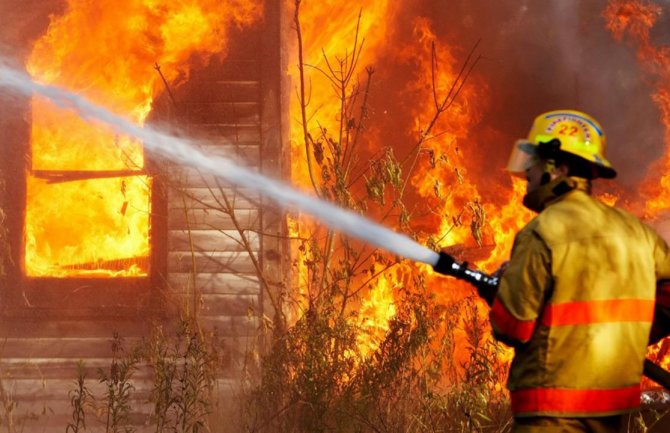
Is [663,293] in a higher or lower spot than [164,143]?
lower

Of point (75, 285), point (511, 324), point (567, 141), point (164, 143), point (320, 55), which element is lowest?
point (511, 324)

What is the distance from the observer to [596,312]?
128 inches

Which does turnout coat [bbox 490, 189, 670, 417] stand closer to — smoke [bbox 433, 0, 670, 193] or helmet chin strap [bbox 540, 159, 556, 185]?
helmet chin strap [bbox 540, 159, 556, 185]

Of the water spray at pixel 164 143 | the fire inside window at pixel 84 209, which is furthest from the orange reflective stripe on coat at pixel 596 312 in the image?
the fire inside window at pixel 84 209

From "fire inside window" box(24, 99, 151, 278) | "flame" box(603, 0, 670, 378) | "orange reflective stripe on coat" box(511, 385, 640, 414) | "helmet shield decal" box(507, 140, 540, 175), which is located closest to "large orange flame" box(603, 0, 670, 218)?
"flame" box(603, 0, 670, 378)

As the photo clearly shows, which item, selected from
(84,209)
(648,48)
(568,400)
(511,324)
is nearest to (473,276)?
(511,324)

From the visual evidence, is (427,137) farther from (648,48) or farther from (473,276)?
(473,276)

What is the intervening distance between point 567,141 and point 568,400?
3.42ft

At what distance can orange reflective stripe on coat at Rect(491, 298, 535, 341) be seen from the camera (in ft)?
10.5

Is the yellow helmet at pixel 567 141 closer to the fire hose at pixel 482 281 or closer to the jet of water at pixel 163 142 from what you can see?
the fire hose at pixel 482 281

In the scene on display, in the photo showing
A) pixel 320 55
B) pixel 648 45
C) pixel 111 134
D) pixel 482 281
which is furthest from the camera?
pixel 648 45

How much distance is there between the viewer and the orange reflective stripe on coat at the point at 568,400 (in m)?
3.21

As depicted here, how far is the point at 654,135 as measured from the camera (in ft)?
31.0

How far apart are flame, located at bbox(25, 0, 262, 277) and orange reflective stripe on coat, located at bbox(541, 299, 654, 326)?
5.93m
